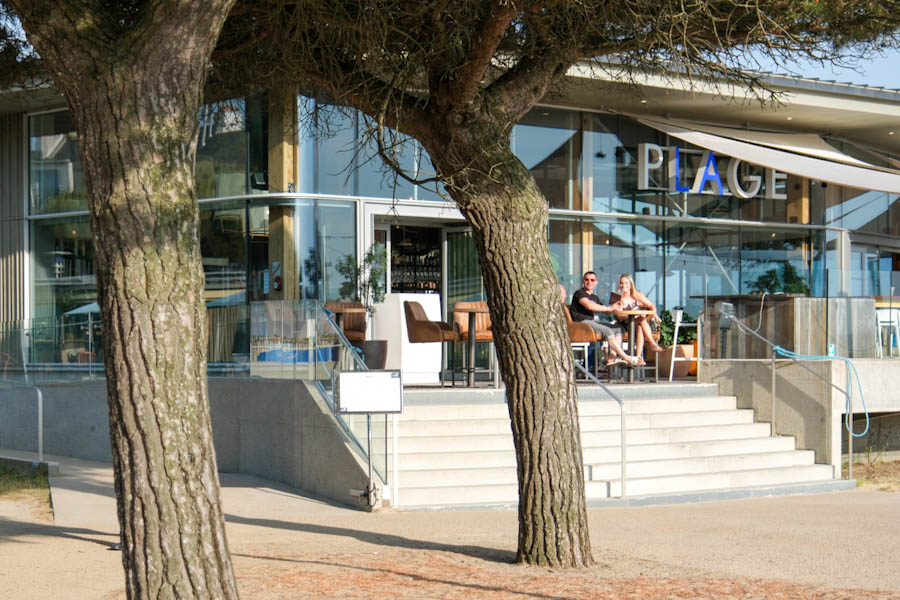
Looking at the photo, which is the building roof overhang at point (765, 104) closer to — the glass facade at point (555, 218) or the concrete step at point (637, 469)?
the glass facade at point (555, 218)

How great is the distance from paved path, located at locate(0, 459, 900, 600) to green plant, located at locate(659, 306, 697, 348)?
512 cm

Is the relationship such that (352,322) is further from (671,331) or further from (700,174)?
(700,174)

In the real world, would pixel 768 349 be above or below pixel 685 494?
above

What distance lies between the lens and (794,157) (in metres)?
14.8

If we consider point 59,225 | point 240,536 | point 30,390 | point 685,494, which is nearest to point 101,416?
point 30,390

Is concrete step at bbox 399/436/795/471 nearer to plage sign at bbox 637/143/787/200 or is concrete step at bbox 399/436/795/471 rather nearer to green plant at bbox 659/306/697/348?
green plant at bbox 659/306/697/348

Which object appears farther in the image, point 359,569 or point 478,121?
point 478,121

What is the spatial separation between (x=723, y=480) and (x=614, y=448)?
1.03 m

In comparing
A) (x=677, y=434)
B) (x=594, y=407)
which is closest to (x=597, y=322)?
(x=594, y=407)

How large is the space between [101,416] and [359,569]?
7227 millimetres

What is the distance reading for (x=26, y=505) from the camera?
369 inches

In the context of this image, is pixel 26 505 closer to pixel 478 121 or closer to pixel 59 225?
pixel 478 121

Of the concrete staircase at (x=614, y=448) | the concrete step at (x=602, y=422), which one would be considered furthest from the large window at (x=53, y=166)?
the concrete step at (x=602, y=422)

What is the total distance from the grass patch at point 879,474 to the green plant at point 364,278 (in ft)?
19.1
